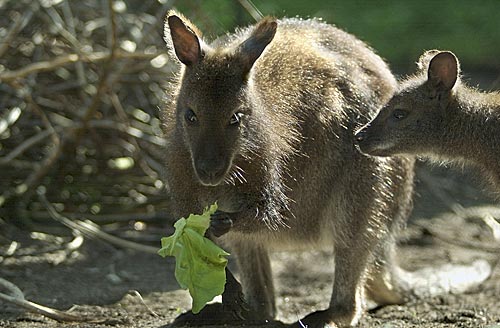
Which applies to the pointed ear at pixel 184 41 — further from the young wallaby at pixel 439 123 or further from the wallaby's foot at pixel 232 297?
the wallaby's foot at pixel 232 297

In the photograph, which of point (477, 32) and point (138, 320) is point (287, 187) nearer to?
point (138, 320)

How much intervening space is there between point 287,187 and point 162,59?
3285 mm

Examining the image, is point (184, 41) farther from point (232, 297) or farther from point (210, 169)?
point (232, 297)

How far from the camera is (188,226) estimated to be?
5211 millimetres

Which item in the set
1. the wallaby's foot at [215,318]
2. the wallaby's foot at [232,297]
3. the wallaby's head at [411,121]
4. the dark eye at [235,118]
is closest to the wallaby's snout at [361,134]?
the wallaby's head at [411,121]

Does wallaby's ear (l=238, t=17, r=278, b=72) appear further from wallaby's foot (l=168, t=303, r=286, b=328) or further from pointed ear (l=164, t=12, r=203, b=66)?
wallaby's foot (l=168, t=303, r=286, b=328)

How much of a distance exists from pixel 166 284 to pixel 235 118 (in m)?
2.20

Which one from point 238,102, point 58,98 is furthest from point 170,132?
point 58,98

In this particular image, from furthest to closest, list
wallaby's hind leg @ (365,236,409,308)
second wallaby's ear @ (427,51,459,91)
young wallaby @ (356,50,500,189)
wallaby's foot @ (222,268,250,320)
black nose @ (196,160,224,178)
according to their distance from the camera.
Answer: wallaby's hind leg @ (365,236,409,308) < wallaby's foot @ (222,268,250,320) < young wallaby @ (356,50,500,189) < second wallaby's ear @ (427,51,459,91) < black nose @ (196,160,224,178)

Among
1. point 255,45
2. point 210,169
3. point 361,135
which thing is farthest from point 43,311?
point 361,135

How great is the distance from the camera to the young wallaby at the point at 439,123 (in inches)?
216

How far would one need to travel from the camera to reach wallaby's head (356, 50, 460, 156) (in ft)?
18.3

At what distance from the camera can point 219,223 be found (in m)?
5.16

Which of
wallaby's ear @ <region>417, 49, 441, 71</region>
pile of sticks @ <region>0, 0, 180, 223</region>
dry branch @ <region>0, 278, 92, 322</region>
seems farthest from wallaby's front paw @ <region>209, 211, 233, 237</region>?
pile of sticks @ <region>0, 0, 180, 223</region>
